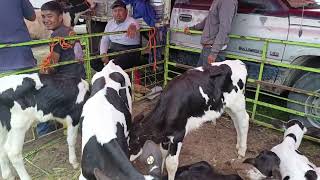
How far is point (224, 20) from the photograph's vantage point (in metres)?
5.04

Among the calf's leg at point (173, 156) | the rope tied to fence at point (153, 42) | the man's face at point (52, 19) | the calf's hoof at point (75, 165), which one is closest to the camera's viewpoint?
the calf's leg at point (173, 156)

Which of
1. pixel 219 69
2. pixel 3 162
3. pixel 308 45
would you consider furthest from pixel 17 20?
pixel 308 45

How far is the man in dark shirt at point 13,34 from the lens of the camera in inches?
161

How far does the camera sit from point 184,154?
475 centimetres

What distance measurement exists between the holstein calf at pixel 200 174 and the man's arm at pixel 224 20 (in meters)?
2.11

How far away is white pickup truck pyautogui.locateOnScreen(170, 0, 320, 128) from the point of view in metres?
5.05

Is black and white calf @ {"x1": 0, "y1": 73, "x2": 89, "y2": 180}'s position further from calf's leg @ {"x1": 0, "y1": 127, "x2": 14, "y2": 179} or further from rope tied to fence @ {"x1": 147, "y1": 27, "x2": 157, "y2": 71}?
rope tied to fence @ {"x1": 147, "y1": 27, "x2": 157, "y2": 71}

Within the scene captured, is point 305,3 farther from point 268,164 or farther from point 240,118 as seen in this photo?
point 268,164

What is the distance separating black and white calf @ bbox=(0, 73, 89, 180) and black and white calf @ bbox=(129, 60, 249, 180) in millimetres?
913

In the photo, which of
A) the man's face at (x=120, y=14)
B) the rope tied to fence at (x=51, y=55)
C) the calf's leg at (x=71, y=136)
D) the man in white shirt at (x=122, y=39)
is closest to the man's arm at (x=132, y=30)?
the man in white shirt at (x=122, y=39)

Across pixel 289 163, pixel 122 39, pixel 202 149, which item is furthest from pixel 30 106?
pixel 289 163

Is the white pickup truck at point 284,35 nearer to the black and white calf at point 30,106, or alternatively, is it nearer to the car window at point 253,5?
the car window at point 253,5

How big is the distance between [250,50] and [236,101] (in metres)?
1.65

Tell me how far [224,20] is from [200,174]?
2.50m
